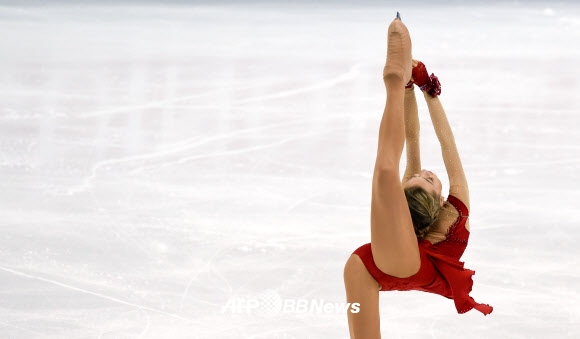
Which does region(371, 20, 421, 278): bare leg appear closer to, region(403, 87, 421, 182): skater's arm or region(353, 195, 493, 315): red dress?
region(353, 195, 493, 315): red dress

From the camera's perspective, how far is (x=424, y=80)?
8.13ft

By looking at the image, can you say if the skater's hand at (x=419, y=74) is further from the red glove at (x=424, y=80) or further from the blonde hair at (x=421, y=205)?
the blonde hair at (x=421, y=205)

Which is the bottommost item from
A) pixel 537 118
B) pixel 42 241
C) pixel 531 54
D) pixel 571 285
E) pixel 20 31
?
pixel 571 285

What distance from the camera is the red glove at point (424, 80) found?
2447mm

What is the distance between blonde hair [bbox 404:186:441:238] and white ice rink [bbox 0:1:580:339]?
116 centimetres

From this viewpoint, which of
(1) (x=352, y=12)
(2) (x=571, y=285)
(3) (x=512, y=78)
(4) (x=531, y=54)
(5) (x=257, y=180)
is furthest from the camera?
(1) (x=352, y=12)

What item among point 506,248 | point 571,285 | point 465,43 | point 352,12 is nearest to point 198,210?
point 506,248

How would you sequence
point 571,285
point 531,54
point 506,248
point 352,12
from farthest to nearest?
point 352,12, point 531,54, point 506,248, point 571,285

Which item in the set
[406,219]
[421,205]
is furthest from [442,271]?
[406,219]

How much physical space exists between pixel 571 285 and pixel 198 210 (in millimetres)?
1720

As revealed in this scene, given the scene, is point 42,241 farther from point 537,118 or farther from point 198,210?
point 537,118

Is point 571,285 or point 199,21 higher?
point 199,21

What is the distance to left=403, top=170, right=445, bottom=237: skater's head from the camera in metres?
2.34

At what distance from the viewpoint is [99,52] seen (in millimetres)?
8336
